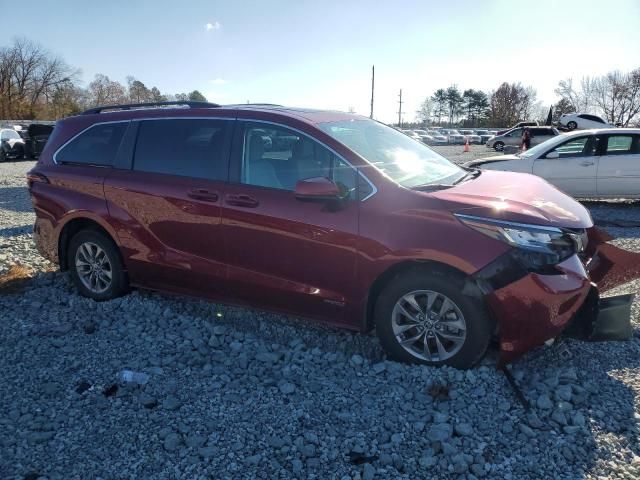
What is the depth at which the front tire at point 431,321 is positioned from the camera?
3.36 metres

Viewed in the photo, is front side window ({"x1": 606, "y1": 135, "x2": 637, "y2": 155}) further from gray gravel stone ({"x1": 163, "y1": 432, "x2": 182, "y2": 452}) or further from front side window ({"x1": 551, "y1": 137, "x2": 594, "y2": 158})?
gray gravel stone ({"x1": 163, "y1": 432, "x2": 182, "y2": 452})

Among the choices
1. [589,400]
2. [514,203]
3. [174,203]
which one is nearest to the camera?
[589,400]

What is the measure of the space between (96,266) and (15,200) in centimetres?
880

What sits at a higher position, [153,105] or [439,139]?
[439,139]

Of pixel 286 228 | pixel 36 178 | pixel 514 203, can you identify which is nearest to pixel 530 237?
pixel 514 203

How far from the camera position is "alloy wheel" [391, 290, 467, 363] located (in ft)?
11.3

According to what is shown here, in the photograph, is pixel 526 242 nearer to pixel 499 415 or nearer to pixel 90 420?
pixel 499 415

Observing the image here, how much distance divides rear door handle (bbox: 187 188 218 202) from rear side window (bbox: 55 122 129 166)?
1128 millimetres

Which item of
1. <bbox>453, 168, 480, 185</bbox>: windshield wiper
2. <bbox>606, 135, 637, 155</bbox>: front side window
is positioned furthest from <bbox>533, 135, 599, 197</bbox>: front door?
<bbox>453, 168, 480, 185</bbox>: windshield wiper

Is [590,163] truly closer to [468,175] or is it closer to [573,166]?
[573,166]

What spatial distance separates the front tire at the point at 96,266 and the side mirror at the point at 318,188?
2.25 m

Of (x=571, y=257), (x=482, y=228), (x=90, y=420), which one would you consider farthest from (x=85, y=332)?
(x=571, y=257)

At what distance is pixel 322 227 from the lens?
368 cm

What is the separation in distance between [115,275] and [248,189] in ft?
5.87
